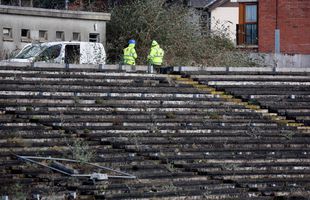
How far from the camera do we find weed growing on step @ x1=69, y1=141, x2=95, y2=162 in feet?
51.8

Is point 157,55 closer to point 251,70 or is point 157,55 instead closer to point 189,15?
point 251,70

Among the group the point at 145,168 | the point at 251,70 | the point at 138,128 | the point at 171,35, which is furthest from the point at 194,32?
the point at 145,168

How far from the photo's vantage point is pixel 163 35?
2884 centimetres

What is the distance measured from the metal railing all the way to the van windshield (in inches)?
573

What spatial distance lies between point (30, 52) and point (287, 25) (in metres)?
15.6

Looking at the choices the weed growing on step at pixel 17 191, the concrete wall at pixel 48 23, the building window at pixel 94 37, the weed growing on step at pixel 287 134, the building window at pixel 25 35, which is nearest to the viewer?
the weed growing on step at pixel 17 191

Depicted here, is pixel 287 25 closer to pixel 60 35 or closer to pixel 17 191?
pixel 60 35

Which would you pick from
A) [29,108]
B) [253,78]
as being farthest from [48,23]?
[29,108]

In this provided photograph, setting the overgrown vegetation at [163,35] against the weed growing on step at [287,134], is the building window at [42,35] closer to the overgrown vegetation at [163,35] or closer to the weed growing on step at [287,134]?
the overgrown vegetation at [163,35]

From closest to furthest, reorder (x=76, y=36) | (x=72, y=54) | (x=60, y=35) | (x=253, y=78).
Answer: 1. (x=253, y=78)
2. (x=72, y=54)
3. (x=60, y=35)
4. (x=76, y=36)

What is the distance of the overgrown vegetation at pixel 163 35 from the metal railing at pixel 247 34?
8232 mm

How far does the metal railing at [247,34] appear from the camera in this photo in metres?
38.5

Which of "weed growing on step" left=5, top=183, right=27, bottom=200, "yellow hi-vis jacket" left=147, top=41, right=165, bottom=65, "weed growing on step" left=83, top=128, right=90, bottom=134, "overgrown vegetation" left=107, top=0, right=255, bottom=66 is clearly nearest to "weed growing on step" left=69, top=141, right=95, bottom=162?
"weed growing on step" left=83, top=128, right=90, bottom=134

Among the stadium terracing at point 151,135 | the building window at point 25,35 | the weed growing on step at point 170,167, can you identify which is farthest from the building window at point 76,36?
the weed growing on step at point 170,167
